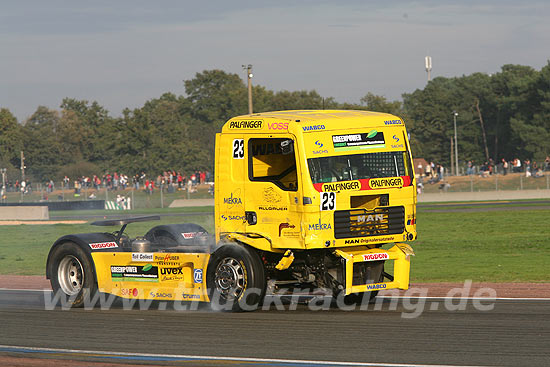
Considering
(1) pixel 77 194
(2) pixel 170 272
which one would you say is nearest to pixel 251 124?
(2) pixel 170 272

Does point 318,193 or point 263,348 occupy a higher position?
point 318,193

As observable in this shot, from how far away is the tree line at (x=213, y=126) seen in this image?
9312 cm

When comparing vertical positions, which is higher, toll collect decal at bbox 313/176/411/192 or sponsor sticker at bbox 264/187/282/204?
toll collect decal at bbox 313/176/411/192

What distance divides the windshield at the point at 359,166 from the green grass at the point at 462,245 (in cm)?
324

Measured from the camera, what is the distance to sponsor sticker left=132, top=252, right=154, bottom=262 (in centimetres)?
1329

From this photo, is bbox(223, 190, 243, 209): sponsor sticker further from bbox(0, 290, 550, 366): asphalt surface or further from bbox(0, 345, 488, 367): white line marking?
bbox(0, 345, 488, 367): white line marking

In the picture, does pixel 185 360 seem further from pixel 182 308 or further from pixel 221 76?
A: pixel 221 76

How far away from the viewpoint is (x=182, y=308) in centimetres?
1323

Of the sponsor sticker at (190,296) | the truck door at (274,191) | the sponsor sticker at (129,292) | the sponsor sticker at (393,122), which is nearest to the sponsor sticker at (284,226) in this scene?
the truck door at (274,191)

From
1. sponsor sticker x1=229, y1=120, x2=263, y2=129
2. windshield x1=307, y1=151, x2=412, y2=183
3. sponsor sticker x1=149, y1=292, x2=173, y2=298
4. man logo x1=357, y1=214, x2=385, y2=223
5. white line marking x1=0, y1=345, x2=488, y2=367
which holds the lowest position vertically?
white line marking x1=0, y1=345, x2=488, y2=367

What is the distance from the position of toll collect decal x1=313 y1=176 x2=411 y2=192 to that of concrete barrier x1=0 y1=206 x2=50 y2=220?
123ft

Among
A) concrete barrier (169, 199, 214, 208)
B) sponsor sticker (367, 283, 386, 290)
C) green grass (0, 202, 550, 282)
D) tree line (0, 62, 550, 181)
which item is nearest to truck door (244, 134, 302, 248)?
sponsor sticker (367, 283, 386, 290)

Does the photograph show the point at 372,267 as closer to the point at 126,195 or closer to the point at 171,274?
the point at 171,274

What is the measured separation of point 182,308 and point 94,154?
336 ft
